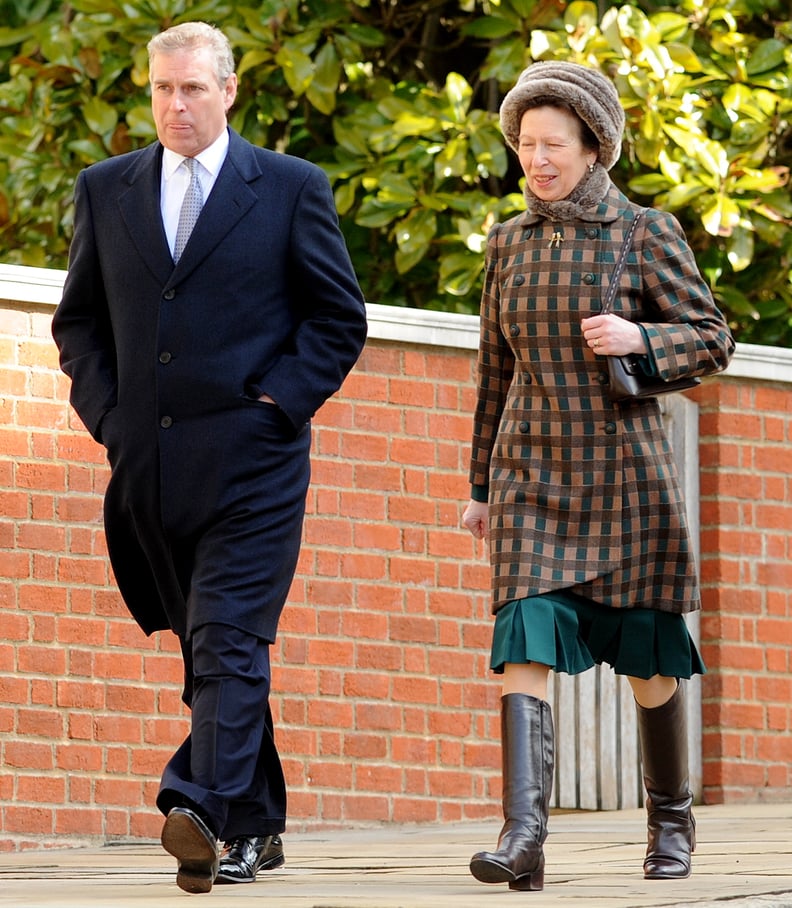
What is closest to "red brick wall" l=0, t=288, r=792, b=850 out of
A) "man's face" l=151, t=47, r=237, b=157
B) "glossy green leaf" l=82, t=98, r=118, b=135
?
"man's face" l=151, t=47, r=237, b=157

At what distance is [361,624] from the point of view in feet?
22.2

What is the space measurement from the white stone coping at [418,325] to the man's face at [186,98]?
168cm

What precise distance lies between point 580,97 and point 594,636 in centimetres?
126

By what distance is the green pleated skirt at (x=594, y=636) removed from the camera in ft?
14.4

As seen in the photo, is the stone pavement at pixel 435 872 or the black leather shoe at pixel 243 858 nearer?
the stone pavement at pixel 435 872

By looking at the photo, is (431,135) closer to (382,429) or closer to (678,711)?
(382,429)

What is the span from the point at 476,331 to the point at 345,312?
2.40 m

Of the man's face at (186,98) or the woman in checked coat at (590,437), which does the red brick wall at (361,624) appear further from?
the woman in checked coat at (590,437)

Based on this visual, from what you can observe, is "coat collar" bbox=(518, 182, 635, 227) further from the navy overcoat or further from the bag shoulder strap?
the navy overcoat

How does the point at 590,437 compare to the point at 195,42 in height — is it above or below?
below

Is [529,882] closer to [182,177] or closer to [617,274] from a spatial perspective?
[617,274]

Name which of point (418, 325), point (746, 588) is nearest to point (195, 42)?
point (418, 325)

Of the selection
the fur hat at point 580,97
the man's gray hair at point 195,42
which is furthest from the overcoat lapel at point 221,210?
the fur hat at point 580,97

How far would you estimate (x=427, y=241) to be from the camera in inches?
333
